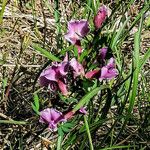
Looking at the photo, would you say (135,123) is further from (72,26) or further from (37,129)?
(72,26)

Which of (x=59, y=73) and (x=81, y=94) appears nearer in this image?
(x=59, y=73)

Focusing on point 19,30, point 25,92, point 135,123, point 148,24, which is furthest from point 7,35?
point 135,123

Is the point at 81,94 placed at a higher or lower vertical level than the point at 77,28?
lower

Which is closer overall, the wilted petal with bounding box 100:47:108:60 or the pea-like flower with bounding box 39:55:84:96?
the pea-like flower with bounding box 39:55:84:96

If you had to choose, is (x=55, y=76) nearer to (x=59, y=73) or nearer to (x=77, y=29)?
(x=59, y=73)

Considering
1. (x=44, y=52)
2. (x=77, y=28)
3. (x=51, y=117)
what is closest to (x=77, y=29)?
(x=77, y=28)

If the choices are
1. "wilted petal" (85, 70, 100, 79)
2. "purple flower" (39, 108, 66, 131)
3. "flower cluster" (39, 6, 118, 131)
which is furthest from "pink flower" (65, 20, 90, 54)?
"purple flower" (39, 108, 66, 131)

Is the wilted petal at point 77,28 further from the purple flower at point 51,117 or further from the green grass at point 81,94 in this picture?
the purple flower at point 51,117

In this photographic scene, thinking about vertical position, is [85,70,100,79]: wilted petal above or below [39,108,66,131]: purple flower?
above

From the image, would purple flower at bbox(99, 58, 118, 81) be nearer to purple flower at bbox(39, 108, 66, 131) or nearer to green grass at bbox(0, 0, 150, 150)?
green grass at bbox(0, 0, 150, 150)

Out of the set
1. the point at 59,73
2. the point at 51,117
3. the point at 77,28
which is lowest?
the point at 51,117
